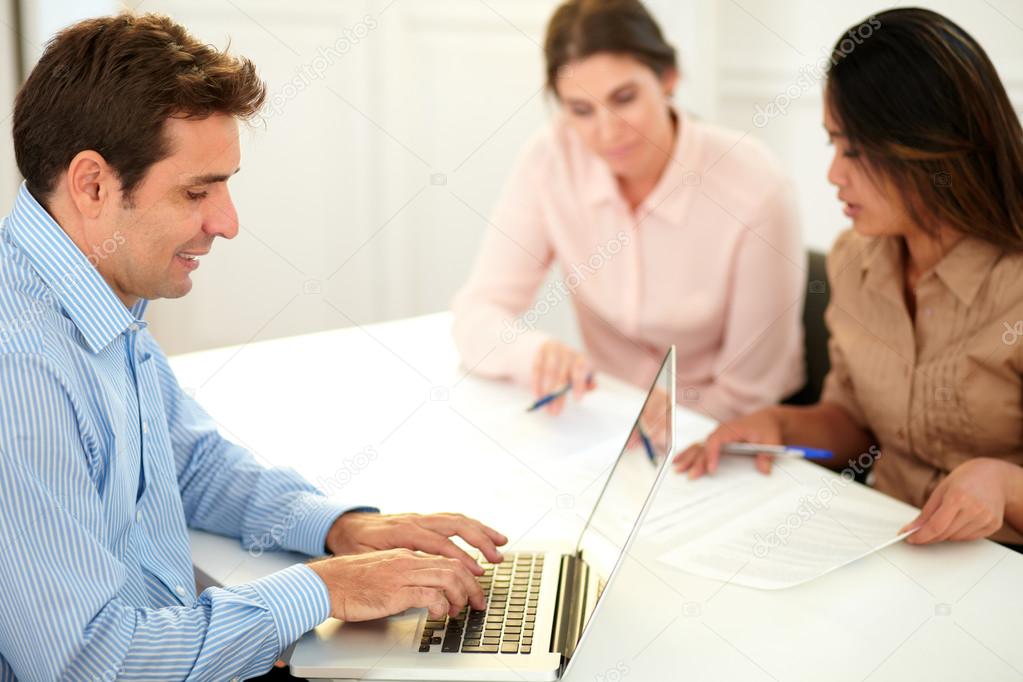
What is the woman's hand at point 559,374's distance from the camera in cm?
178

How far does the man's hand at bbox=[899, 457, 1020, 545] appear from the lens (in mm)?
1284

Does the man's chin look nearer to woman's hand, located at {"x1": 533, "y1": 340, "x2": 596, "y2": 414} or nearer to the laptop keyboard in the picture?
the laptop keyboard

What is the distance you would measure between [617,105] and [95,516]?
1.42 m

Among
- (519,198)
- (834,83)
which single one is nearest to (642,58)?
(519,198)

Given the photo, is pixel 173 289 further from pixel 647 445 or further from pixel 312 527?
pixel 647 445

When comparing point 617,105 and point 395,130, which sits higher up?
point 617,105

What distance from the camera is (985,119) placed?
145 centimetres

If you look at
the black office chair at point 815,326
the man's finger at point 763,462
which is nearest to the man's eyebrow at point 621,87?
the black office chair at point 815,326

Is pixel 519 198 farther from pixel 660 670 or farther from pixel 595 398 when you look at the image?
pixel 660 670

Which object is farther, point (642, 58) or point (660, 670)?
point (642, 58)

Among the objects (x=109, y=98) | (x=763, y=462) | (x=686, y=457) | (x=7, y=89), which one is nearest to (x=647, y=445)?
(x=686, y=457)

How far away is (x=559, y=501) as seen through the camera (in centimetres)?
144

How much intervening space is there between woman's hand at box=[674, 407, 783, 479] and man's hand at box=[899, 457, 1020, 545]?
26 centimetres

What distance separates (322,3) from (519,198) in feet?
5.02
